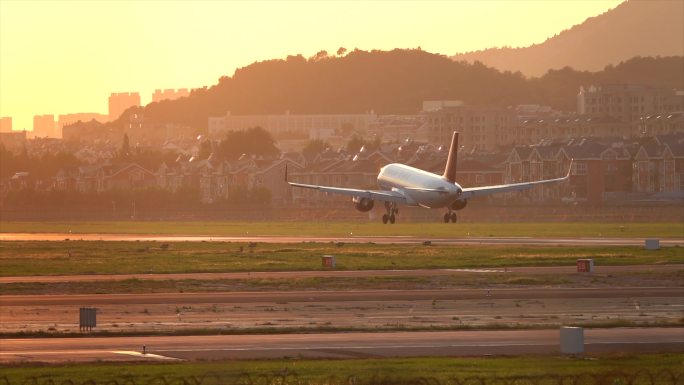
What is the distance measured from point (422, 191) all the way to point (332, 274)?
40.1 meters

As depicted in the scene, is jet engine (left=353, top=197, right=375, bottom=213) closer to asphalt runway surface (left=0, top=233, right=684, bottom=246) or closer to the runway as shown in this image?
asphalt runway surface (left=0, top=233, right=684, bottom=246)

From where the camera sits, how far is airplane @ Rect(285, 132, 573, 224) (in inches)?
4326

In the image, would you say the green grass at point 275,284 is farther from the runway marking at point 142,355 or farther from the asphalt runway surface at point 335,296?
the runway marking at point 142,355

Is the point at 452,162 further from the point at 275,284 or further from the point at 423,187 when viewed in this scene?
the point at 275,284

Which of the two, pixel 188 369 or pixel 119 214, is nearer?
pixel 188 369

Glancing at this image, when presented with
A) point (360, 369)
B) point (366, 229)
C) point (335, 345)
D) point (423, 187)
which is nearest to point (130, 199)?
point (366, 229)

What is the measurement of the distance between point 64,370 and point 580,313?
20714mm

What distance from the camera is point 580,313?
172 feet

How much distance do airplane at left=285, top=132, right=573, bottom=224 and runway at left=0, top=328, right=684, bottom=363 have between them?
62.9 metres

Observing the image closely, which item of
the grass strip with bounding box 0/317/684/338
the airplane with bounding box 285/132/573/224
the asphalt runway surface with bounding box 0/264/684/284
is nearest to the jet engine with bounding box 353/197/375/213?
the airplane with bounding box 285/132/573/224

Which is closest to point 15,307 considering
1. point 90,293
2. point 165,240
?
point 90,293

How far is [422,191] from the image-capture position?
11119 cm

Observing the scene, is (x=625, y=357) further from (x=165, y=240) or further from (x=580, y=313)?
(x=165, y=240)

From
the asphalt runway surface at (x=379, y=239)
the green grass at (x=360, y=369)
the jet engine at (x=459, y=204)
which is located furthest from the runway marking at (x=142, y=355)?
the jet engine at (x=459, y=204)
